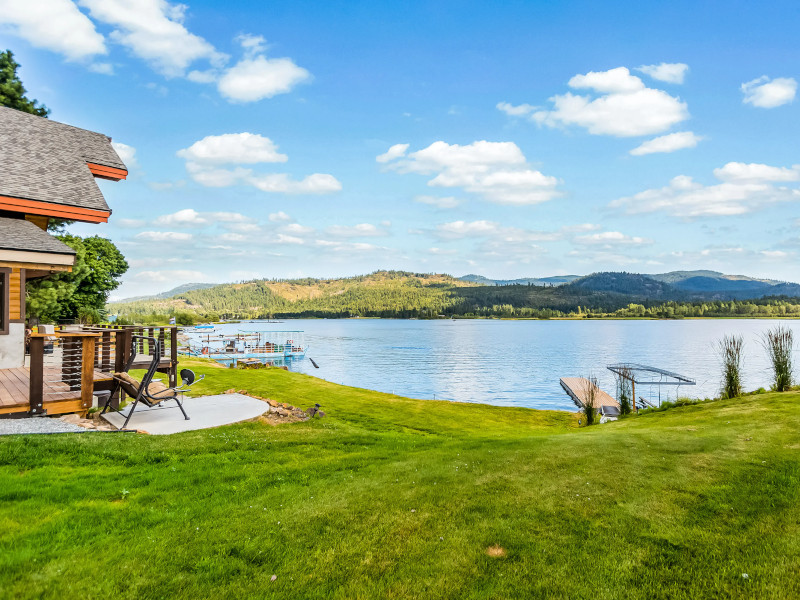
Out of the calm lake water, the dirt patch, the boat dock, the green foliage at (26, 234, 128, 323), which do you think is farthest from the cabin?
the calm lake water

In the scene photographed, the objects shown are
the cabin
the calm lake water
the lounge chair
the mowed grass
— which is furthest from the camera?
the calm lake water

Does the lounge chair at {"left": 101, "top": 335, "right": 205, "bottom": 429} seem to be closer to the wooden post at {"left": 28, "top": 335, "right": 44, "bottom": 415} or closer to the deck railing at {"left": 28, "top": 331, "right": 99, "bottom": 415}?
the deck railing at {"left": 28, "top": 331, "right": 99, "bottom": 415}

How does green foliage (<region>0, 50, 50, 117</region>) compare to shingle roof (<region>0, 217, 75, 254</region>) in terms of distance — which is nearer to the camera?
shingle roof (<region>0, 217, 75, 254</region>)

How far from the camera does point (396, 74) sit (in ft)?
134

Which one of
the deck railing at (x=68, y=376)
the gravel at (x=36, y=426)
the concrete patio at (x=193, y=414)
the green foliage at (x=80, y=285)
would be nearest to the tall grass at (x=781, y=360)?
the concrete patio at (x=193, y=414)

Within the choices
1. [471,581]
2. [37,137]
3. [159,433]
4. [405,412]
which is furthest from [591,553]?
[37,137]

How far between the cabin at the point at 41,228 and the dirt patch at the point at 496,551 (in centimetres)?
893

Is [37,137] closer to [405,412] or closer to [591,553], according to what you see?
[405,412]

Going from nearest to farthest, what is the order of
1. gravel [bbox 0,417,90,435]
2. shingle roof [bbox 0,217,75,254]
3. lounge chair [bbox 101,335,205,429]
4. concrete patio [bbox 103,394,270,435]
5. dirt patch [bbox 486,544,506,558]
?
dirt patch [bbox 486,544,506,558]
gravel [bbox 0,417,90,435]
lounge chair [bbox 101,335,205,429]
concrete patio [bbox 103,394,270,435]
shingle roof [bbox 0,217,75,254]

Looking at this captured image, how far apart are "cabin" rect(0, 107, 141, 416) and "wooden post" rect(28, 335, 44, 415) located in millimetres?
16

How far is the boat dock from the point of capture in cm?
3290

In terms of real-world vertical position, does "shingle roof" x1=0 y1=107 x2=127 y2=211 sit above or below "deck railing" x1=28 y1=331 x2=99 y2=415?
above

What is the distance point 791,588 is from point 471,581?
233 cm

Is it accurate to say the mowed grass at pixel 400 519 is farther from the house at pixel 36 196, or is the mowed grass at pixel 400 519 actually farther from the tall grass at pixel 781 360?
the tall grass at pixel 781 360
